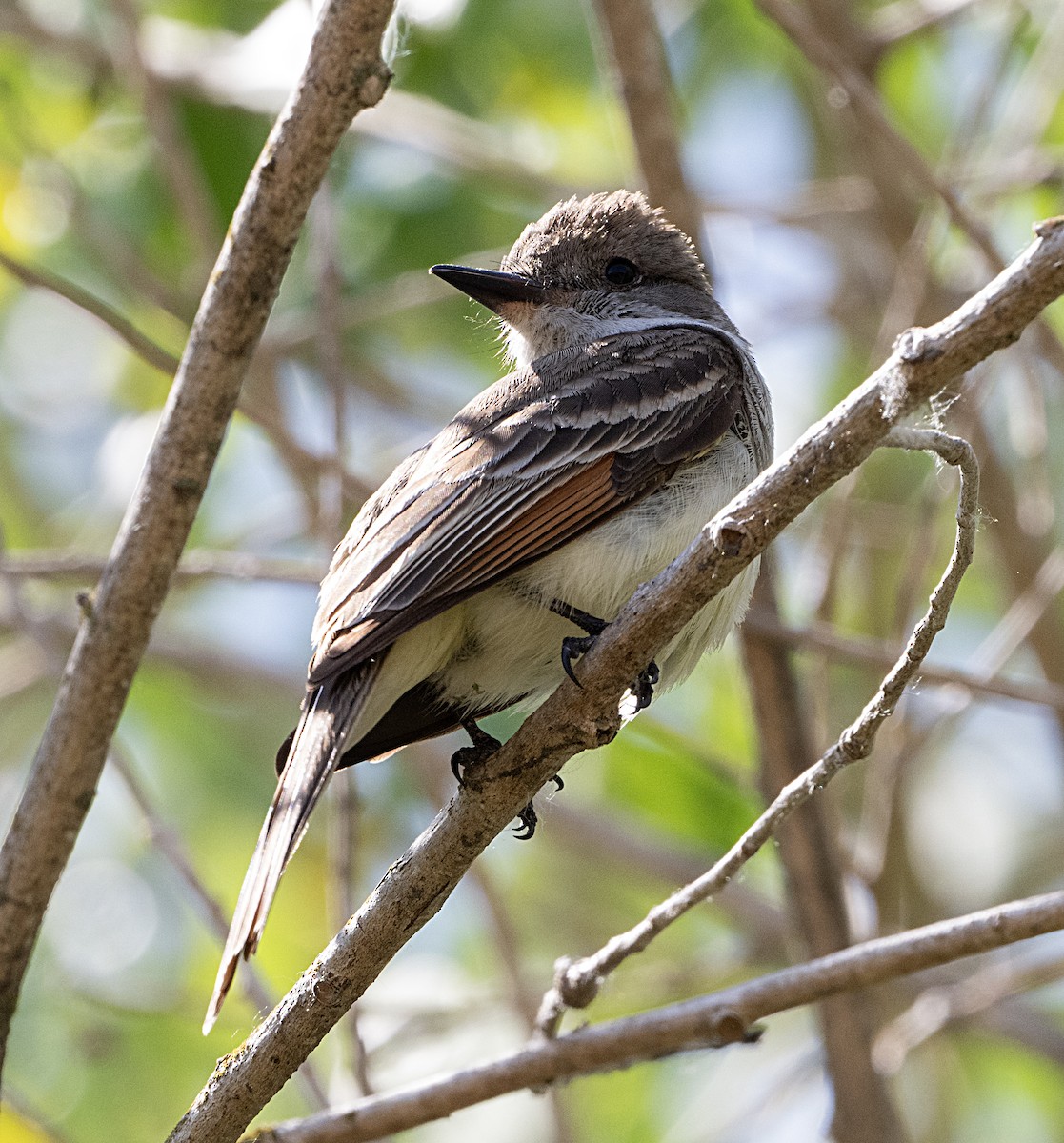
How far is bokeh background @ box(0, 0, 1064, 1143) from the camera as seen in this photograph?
18.4 feet

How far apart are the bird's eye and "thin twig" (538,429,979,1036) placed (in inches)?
84.3

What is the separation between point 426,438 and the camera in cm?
670

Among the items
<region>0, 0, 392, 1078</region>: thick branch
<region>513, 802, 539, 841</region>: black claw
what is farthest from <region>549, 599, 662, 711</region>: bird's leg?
<region>0, 0, 392, 1078</region>: thick branch

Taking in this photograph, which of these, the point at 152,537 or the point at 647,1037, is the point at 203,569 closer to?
the point at 152,537

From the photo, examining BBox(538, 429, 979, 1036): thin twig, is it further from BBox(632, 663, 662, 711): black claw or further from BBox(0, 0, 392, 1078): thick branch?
BBox(0, 0, 392, 1078): thick branch

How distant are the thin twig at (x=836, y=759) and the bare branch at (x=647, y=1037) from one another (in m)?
0.09

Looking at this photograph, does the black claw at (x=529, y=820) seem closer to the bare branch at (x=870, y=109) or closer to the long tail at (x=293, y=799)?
the long tail at (x=293, y=799)

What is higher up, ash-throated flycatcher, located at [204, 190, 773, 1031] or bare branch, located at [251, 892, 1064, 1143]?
ash-throated flycatcher, located at [204, 190, 773, 1031]

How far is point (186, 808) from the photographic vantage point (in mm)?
7141

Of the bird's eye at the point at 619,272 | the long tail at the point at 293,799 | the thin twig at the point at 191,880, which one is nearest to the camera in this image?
the long tail at the point at 293,799

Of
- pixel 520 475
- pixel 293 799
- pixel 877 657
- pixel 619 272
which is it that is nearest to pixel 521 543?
pixel 520 475

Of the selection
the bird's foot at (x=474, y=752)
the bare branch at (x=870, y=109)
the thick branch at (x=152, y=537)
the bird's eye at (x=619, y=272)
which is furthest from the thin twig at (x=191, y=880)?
the bare branch at (x=870, y=109)

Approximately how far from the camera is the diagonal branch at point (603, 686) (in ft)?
7.89

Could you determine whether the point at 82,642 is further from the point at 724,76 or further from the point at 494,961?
the point at 724,76
